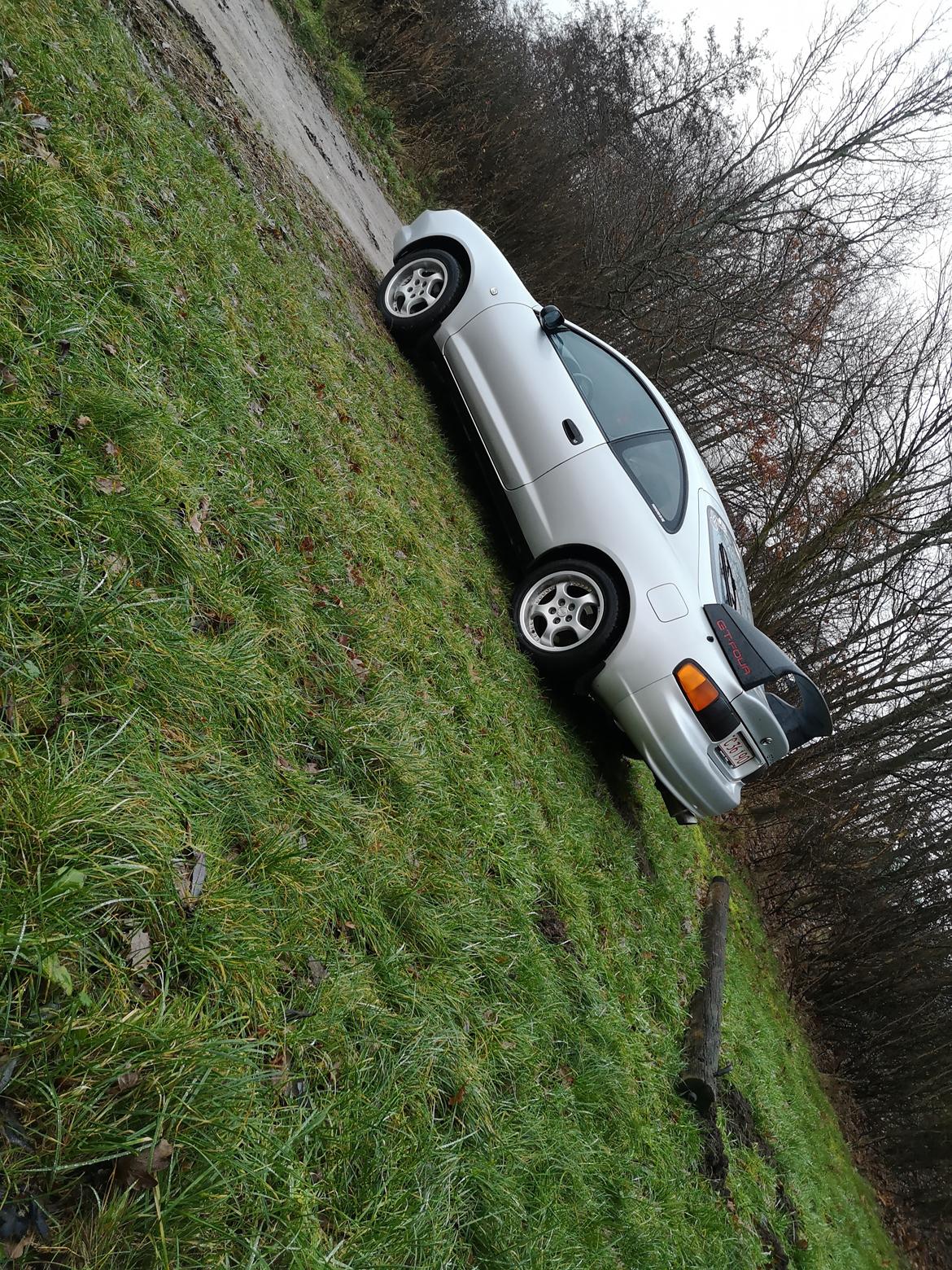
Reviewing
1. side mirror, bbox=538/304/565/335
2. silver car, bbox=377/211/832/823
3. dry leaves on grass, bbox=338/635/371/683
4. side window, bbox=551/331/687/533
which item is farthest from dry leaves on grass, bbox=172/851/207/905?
side mirror, bbox=538/304/565/335

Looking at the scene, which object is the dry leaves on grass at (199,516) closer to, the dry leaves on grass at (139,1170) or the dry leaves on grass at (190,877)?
the dry leaves on grass at (190,877)

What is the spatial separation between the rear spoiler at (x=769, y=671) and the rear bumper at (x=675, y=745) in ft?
1.46

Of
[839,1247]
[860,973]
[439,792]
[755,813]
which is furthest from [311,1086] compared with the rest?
[860,973]

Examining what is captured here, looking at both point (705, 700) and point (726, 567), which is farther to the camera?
point (726, 567)

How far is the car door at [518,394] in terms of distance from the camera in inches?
248

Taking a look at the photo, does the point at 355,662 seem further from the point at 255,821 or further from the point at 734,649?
the point at 734,649

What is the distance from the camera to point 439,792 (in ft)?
11.6

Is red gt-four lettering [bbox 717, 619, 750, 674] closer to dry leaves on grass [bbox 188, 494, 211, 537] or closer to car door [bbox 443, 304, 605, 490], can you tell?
car door [bbox 443, 304, 605, 490]

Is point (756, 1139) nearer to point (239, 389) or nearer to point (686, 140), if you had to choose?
point (239, 389)

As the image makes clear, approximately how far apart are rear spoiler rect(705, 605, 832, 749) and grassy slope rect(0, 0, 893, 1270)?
139cm

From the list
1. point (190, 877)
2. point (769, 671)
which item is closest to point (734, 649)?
point (769, 671)

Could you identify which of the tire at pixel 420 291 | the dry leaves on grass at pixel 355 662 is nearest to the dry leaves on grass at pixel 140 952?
the dry leaves on grass at pixel 355 662

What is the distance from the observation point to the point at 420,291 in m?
7.43

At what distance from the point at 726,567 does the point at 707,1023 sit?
126 inches
